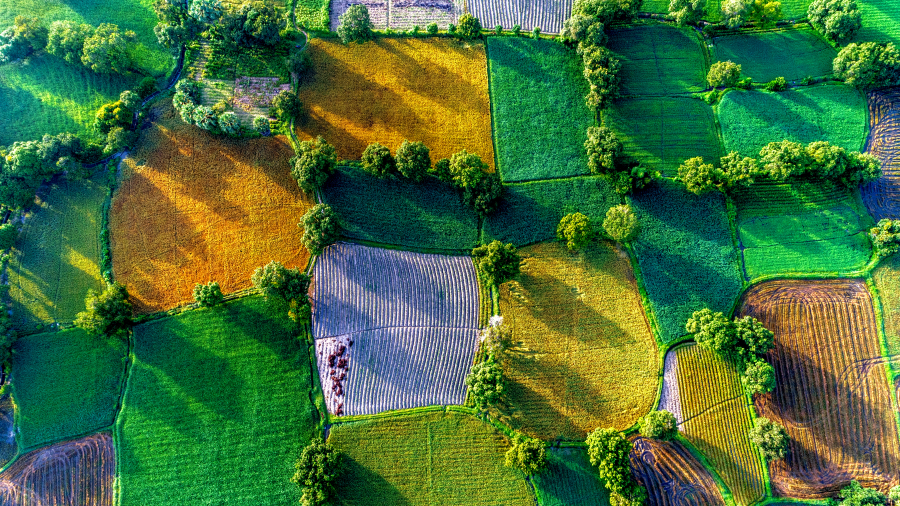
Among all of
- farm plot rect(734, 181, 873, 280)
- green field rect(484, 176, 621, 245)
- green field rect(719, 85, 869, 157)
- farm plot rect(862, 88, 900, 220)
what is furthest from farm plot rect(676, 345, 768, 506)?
farm plot rect(862, 88, 900, 220)

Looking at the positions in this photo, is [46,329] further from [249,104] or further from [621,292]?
[621,292]

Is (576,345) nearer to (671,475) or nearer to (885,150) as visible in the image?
(671,475)

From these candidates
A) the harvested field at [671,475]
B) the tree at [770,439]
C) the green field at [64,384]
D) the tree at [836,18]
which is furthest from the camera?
the tree at [836,18]

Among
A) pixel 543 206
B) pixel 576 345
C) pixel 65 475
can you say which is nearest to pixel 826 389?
pixel 576 345

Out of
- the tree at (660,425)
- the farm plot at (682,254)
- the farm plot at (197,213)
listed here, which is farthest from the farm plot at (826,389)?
the farm plot at (197,213)

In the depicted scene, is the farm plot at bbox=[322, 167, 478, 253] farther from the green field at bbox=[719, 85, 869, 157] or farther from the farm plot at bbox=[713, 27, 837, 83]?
the farm plot at bbox=[713, 27, 837, 83]

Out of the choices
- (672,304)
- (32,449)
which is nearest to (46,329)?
(32,449)

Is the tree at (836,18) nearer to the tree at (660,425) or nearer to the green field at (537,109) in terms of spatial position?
the green field at (537,109)
